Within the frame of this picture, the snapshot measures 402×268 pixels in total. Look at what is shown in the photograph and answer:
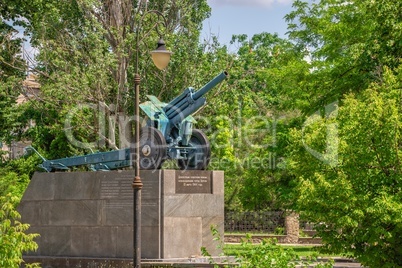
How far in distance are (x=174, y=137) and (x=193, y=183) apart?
5.52 ft

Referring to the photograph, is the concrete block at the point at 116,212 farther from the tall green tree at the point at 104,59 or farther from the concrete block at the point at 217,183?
the tall green tree at the point at 104,59

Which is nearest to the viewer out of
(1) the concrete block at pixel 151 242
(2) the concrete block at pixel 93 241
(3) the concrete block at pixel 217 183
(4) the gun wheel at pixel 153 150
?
(1) the concrete block at pixel 151 242

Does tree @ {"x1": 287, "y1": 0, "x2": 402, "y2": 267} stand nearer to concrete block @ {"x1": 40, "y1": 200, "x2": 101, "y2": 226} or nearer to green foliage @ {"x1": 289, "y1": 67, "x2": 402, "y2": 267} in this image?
green foliage @ {"x1": 289, "y1": 67, "x2": 402, "y2": 267}

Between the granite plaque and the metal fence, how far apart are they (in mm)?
24292

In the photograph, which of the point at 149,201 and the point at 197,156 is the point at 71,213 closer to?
the point at 149,201

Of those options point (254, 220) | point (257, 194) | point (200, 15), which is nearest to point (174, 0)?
point (200, 15)

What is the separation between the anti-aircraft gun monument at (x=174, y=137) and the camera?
25.7 m

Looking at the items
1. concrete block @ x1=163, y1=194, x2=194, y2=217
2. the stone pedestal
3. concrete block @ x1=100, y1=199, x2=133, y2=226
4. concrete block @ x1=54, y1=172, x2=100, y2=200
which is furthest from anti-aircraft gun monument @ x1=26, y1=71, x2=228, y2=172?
concrete block @ x1=100, y1=199, x2=133, y2=226

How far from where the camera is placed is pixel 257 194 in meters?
46.4

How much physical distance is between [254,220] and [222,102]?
1078 cm

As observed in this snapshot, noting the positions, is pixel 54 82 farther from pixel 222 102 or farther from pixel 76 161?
pixel 76 161

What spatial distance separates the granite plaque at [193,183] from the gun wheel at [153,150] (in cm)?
72

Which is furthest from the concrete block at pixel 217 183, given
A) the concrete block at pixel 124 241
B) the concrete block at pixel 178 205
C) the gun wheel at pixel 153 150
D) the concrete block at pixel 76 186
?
the concrete block at pixel 76 186

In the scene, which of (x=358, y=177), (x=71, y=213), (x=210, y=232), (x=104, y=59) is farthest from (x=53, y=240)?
(x=104, y=59)
